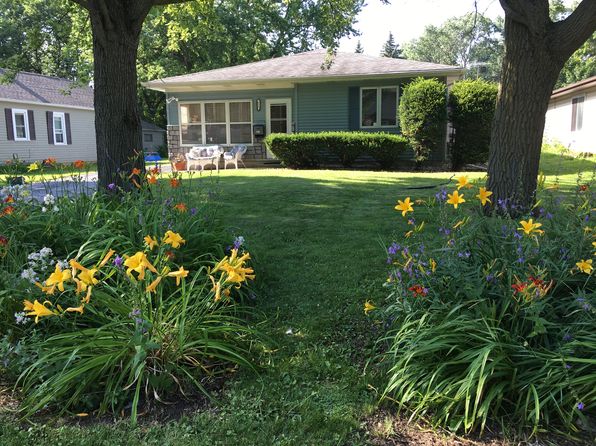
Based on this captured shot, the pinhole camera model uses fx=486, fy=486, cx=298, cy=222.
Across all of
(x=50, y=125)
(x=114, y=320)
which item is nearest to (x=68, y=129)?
(x=50, y=125)

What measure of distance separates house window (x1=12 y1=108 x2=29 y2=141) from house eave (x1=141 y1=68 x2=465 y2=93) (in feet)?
24.7

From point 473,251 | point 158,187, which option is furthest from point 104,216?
point 473,251

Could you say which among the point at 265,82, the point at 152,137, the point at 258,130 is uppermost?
the point at 265,82

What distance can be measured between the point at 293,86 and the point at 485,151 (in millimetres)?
7009

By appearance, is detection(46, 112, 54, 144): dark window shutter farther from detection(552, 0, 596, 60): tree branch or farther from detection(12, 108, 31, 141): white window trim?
detection(552, 0, 596, 60): tree branch

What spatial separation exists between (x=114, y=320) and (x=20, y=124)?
22355mm

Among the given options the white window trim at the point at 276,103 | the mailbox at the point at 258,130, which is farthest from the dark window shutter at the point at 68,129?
the white window trim at the point at 276,103

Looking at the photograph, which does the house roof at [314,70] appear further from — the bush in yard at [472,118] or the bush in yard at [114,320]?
the bush in yard at [114,320]

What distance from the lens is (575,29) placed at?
16.8 feet

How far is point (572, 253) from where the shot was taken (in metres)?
2.82

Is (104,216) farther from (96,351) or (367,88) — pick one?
(367,88)

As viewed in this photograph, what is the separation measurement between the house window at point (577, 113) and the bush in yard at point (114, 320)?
21225 millimetres

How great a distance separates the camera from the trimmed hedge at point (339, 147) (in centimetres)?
1392

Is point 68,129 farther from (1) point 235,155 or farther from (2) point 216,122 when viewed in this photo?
(1) point 235,155
